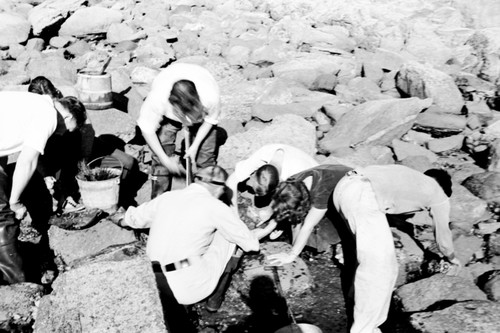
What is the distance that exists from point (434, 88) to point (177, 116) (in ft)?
15.3

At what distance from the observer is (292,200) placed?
418 cm

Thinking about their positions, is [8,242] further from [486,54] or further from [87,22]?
[486,54]

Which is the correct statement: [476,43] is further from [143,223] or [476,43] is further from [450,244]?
[143,223]

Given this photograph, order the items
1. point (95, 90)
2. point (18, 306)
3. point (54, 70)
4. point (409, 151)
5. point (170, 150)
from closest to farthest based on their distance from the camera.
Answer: point (18, 306) < point (170, 150) < point (95, 90) < point (409, 151) < point (54, 70)

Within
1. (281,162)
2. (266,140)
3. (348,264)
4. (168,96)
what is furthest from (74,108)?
(348,264)

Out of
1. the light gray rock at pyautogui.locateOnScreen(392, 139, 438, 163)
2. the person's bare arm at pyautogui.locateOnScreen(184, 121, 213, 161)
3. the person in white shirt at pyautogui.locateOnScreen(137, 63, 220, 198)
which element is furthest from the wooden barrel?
the light gray rock at pyautogui.locateOnScreen(392, 139, 438, 163)

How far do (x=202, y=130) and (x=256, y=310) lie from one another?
5.86ft

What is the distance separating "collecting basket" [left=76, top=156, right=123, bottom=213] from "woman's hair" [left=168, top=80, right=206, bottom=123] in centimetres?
98

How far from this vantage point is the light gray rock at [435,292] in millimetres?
4062

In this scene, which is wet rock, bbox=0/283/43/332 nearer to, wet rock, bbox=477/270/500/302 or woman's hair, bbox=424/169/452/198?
woman's hair, bbox=424/169/452/198

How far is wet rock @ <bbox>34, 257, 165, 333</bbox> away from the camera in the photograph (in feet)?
9.23

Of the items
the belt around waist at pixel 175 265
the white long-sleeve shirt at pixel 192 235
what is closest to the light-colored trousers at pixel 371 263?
the white long-sleeve shirt at pixel 192 235

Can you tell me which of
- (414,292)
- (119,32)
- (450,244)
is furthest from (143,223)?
(119,32)

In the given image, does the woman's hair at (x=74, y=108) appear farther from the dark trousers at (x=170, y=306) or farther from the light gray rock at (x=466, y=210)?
the light gray rock at (x=466, y=210)
